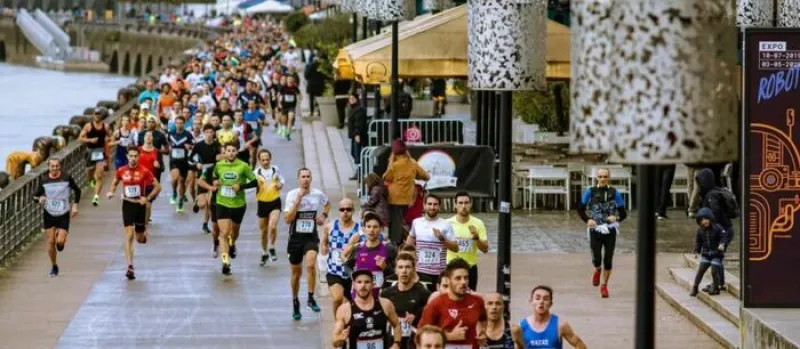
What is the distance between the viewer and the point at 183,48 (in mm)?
127062

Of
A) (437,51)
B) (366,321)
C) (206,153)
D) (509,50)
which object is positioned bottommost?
(366,321)

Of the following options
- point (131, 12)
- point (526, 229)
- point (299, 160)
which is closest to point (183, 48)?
point (131, 12)

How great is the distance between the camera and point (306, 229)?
19.2m

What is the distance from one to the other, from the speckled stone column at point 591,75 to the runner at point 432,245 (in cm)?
806

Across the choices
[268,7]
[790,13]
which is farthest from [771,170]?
[268,7]

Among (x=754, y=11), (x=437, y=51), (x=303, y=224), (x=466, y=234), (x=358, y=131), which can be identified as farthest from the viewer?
(x=358, y=131)

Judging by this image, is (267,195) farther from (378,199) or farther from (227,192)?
(378,199)

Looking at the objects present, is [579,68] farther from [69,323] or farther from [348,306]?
[69,323]

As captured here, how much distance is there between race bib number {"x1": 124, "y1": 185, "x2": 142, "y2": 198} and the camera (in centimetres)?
2262

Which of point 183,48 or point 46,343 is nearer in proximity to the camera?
point 46,343

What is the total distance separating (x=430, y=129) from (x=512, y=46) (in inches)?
471

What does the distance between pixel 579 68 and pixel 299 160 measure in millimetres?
28316

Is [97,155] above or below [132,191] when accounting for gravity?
above

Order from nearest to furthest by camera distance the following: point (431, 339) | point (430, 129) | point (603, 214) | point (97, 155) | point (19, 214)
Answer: point (431, 339)
point (603, 214)
point (19, 214)
point (430, 129)
point (97, 155)
